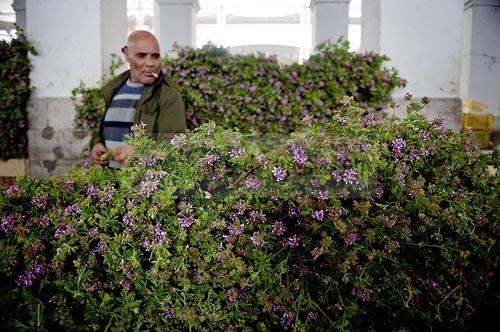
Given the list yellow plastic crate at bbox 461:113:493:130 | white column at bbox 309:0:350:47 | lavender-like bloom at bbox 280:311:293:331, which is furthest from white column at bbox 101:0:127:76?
yellow plastic crate at bbox 461:113:493:130

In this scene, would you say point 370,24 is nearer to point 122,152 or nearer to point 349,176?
point 122,152

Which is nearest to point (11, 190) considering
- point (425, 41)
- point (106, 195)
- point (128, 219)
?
point (106, 195)

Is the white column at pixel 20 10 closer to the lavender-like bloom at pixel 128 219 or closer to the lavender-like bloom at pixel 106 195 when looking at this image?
the lavender-like bloom at pixel 106 195

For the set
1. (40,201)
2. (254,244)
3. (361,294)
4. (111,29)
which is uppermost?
(111,29)

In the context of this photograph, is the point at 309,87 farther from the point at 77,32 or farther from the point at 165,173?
the point at 165,173

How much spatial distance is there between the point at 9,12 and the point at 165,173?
54.0 feet

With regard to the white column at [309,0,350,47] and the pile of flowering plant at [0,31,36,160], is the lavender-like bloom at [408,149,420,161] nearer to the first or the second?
the pile of flowering plant at [0,31,36,160]

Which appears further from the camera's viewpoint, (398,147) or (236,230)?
Answer: (398,147)

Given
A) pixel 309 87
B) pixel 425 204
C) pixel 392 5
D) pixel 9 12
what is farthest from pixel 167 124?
pixel 9 12

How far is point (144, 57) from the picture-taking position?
127 inches

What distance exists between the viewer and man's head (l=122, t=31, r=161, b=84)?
3188 millimetres

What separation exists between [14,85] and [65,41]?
0.83m

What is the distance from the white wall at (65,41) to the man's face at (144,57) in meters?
2.43

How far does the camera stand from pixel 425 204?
1636mm
